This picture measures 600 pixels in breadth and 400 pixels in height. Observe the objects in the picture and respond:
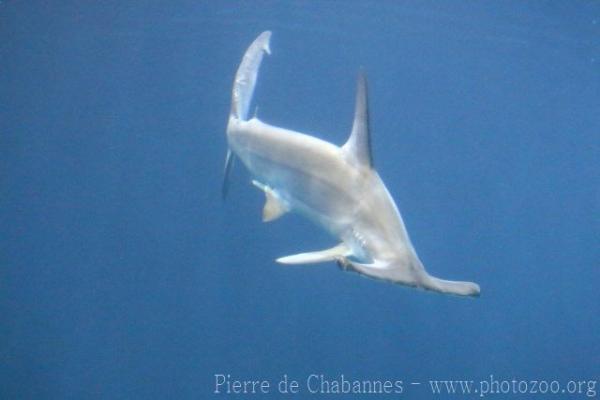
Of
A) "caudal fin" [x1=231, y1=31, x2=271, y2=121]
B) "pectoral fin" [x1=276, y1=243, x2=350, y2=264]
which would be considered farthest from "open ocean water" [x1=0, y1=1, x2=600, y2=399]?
"pectoral fin" [x1=276, y1=243, x2=350, y2=264]

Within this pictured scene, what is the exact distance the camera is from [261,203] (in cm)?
1447

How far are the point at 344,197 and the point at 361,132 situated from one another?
556 millimetres

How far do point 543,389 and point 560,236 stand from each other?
648 cm

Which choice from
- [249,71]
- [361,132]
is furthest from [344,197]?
[249,71]

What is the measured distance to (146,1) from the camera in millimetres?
15578

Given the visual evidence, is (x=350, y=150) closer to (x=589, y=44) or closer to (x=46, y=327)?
(x=46, y=327)

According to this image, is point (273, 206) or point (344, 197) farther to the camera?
point (273, 206)

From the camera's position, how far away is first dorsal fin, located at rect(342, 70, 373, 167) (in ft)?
15.8

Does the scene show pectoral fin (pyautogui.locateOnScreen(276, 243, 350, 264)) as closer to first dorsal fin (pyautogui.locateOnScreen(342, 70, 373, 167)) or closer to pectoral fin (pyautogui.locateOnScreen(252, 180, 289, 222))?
first dorsal fin (pyautogui.locateOnScreen(342, 70, 373, 167))

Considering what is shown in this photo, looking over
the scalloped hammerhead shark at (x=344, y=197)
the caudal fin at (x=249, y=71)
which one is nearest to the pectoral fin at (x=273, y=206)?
the scalloped hammerhead shark at (x=344, y=197)

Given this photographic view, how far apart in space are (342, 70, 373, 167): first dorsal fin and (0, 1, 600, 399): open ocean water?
25.8 feet

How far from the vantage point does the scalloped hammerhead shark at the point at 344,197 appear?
162 inches

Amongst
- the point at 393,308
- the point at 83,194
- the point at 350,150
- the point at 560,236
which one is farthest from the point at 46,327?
the point at 560,236

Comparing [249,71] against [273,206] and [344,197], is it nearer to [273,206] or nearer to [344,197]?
[273,206]
